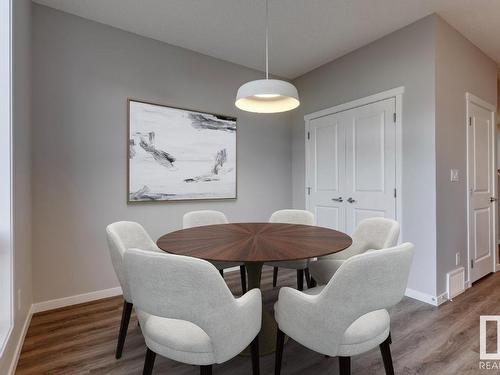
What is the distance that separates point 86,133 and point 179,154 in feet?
2.98

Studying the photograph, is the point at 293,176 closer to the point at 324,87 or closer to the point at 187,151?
the point at 324,87

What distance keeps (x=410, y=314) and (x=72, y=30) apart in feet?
12.8

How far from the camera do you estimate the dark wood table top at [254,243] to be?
1334 mm

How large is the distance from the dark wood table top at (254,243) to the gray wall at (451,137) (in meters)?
1.39

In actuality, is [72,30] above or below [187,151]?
above

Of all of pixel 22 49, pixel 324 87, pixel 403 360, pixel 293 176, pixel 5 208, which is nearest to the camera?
pixel 5 208

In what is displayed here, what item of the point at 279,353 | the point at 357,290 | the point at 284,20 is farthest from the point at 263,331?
the point at 284,20

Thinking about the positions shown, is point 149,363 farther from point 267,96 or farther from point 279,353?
point 267,96

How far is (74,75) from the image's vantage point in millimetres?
2492

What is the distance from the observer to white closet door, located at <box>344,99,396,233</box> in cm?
283

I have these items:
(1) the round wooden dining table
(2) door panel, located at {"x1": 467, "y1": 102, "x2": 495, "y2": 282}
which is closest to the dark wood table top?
(1) the round wooden dining table

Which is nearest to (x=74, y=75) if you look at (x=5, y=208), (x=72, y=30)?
(x=72, y=30)

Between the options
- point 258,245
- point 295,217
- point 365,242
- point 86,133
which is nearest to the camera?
point 258,245

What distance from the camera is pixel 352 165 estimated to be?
3.22 m
